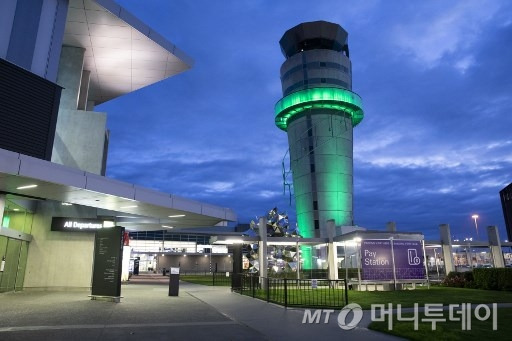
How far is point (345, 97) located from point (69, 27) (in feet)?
144

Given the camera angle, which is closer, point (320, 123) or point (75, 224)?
point (75, 224)

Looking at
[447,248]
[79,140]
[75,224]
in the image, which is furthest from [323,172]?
[75,224]

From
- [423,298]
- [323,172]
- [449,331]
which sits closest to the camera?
[449,331]

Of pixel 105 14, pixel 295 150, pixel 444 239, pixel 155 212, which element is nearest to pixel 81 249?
pixel 155 212

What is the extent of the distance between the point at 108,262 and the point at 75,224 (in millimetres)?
5685

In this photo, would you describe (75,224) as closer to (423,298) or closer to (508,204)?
(423,298)

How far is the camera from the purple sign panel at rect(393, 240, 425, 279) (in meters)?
21.4

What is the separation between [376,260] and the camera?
69.5 ft

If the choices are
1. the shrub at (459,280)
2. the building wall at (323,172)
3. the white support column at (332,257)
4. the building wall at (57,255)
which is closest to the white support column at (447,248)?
the shrub at (459,280)

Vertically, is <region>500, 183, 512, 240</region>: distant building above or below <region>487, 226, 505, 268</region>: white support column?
above

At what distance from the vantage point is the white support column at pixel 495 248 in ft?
106

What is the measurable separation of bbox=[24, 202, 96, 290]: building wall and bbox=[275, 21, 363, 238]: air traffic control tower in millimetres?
38842

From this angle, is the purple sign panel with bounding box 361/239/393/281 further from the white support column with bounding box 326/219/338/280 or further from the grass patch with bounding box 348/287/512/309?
the white support column with bounding box 326/219/338/280

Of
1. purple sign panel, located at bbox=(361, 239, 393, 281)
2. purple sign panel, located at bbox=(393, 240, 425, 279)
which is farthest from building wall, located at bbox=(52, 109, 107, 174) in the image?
purple sign panel, located at bbox=(393, 240, 425, 279)
